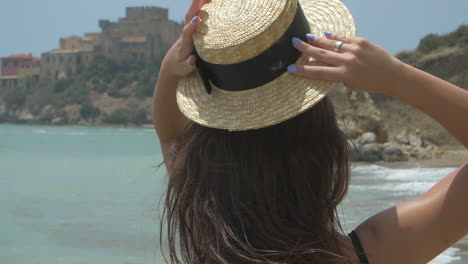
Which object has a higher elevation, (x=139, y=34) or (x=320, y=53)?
(x=320, y=53)

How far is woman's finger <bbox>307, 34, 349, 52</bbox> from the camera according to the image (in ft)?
3.47

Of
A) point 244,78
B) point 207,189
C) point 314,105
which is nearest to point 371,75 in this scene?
point 314,105

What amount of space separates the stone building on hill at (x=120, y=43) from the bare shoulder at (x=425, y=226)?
82356mm

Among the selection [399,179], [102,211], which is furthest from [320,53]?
[399,179]

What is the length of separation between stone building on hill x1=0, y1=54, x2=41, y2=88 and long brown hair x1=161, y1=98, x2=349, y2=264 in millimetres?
88473

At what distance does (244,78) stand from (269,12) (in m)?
0.13

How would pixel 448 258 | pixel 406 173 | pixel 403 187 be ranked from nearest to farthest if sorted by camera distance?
pixel 448 258 → pixel 403 187 → pixel 406 173

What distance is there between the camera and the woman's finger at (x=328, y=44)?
1058mm

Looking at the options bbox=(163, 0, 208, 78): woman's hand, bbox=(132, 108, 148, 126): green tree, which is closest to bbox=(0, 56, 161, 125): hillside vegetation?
bbox=(132, 108, 148, 126): green tree

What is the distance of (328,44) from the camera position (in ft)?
3.52

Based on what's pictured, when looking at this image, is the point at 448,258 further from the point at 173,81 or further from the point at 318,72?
the point at 318,72

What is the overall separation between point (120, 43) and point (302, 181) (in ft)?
281

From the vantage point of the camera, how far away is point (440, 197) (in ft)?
3.75

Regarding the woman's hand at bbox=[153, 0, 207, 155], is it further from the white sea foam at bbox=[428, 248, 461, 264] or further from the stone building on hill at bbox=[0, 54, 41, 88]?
the stone building on hill at bbox=[0, 54, 41, 88]
